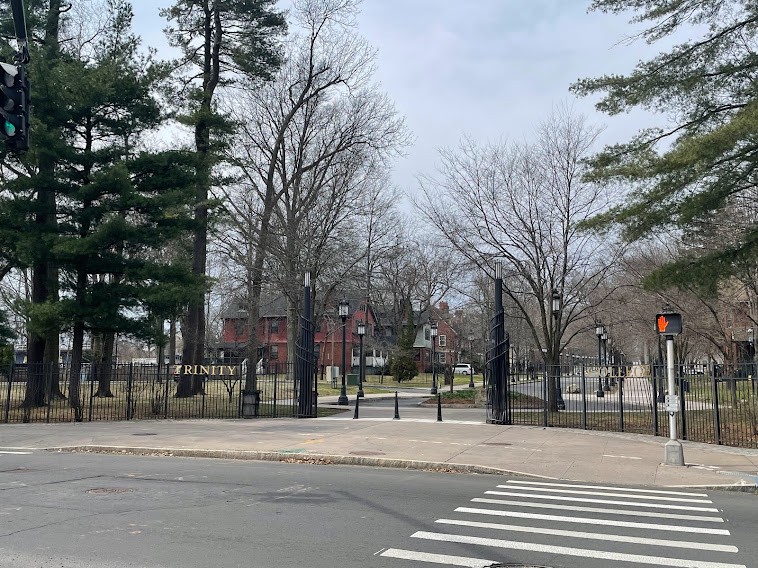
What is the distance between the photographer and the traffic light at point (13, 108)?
31.4ft

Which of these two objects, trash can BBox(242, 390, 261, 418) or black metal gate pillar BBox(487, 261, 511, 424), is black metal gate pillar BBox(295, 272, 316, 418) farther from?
black metal gate pillar BBox(487, 261, 511, 424)

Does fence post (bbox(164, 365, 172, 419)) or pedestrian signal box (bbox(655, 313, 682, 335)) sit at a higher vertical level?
pedestrian signal box (bbox(655, 313, 682, 335))

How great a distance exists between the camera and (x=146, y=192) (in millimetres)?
25422

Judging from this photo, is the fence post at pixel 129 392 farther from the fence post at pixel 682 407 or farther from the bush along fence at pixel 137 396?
the fence post at pixel 682 407

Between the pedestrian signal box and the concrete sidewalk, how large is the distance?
8.89ft

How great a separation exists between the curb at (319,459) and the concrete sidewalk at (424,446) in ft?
0.07

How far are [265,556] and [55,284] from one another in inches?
844

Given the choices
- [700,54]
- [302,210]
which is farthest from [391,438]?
[302,210]

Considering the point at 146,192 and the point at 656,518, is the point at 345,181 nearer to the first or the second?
the point at 146,192

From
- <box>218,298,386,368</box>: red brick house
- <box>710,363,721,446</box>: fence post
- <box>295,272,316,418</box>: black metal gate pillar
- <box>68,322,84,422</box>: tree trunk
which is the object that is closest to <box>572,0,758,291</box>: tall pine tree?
<box>710,363,721,446</box>: fence post

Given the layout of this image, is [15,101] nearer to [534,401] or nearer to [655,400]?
[655,400]

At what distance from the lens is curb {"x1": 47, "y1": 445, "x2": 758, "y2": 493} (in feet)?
40.1

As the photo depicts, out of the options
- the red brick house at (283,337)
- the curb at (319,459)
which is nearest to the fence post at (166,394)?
the curb at (319,459)

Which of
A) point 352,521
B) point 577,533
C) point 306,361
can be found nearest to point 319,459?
point 352,521
